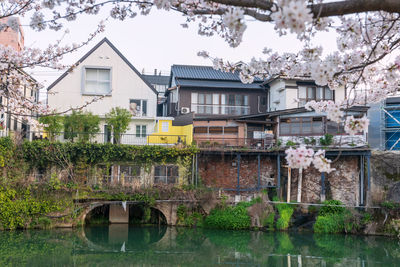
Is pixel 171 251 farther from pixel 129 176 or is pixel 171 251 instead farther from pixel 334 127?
pixel 334 127

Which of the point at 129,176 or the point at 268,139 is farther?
the point at 268,139

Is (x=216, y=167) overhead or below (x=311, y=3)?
below

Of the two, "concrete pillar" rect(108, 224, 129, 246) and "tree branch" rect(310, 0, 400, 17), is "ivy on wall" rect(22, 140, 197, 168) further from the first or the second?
"tree branch" rect(310, 0, 400, 17)

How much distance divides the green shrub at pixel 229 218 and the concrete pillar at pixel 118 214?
15.0ft

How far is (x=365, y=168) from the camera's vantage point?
21766 millimetres

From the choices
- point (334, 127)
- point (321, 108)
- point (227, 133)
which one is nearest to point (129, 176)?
point (227, 133)

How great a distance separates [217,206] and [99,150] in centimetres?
684

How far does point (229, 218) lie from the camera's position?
20.5 m

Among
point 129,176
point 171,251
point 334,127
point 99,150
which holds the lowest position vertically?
point 171,251

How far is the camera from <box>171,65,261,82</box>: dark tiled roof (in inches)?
1147

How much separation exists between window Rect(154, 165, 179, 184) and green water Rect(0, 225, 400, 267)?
3360mm

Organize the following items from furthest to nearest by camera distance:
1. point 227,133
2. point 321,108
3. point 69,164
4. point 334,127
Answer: point 227,133 → point 334,127 → point 69,164 → point 321,108

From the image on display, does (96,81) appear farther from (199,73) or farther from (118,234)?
(118,234)

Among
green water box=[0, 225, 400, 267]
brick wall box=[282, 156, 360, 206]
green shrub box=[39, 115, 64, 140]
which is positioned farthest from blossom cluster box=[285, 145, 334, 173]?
green shrub box=[39, 115, 64, 140]
